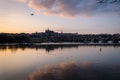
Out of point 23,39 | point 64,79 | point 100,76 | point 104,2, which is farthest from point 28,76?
point 23,39

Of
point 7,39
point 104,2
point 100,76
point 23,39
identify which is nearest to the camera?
point 104,2

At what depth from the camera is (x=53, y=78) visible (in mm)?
23031

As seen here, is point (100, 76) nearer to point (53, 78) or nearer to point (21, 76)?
point (53, 78)

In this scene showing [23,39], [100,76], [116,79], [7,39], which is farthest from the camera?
[23,39]

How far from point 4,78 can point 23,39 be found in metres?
132

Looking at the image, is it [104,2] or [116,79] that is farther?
[116,79]

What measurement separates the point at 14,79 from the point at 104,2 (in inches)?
616

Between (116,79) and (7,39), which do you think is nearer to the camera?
(116,79)

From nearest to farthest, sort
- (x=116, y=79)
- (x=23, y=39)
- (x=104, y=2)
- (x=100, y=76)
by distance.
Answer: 1. (x=104, y=2)
2. (x=116, y=79)
3. (x=100, y=76)
4. (x=23, y=39)

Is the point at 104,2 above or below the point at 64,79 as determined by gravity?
above

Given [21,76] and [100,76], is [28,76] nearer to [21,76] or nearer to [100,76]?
[21,76]

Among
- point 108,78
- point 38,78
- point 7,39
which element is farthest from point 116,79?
point 7,39

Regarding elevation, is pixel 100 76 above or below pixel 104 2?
below

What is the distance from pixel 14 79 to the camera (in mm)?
23047
